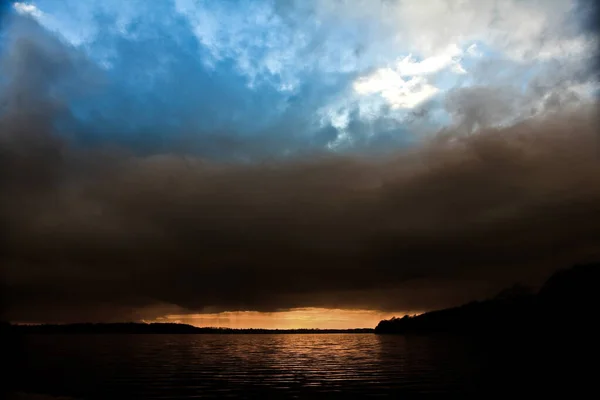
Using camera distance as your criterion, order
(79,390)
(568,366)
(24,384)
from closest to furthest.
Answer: (79,390), (24,384), (568,366)

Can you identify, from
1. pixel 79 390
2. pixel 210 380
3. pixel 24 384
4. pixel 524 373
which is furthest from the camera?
pixel 524 373

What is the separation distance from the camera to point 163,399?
Answer: 4562cm

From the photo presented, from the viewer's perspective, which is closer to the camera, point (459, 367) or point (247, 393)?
point (247, 393)

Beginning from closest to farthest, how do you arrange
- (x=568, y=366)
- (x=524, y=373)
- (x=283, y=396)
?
(x=283, y=396) < (x=524, y=373) < (x=568, y=366)

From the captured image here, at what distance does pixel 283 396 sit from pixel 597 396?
102 ft

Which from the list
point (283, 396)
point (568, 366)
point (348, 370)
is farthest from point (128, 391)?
point (568, 366)

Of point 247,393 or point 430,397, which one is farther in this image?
point 247,393

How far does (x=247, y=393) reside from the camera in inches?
1980

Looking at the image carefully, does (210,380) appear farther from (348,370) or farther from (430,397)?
(430,397)

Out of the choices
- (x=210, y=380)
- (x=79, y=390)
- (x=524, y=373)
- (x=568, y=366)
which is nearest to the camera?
(x=79, y=390)

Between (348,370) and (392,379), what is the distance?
15.0 metres

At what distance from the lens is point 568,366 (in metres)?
74.2

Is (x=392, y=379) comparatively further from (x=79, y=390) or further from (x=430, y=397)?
(x=79, y=390)

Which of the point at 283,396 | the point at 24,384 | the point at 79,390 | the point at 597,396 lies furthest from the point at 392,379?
the point at 24,384
